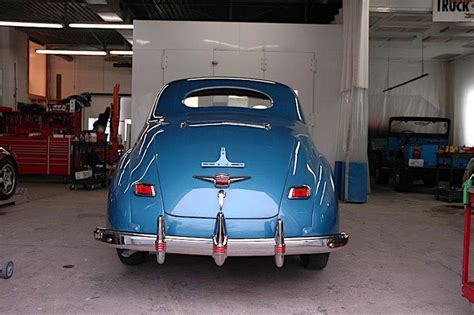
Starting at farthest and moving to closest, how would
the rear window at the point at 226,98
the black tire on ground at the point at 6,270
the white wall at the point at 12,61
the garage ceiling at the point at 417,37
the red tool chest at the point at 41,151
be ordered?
1. the white wall at the point at 12,61
2. the garage ceiling at the point at 417,37
3. the red tool chest at the point at 41,151
4. the rear window at the point at 226,98
5. the black tire on ground at the point at 6,270

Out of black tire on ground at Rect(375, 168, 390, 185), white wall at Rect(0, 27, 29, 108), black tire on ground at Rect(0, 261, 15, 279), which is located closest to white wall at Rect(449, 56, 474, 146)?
black tire on ground at Rect(375, 168, 390, 185)

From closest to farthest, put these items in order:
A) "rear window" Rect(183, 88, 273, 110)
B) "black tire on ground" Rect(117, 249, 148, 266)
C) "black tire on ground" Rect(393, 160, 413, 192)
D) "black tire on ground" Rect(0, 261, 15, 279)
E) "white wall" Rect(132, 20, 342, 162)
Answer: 1. "black tire on ground" Rect(0, 261, 15, 279)
2. "black tire on ground" Rect(117, 249, 148, 266)
3. "rear window" Rect(183, 88, 273, 110)
4. "white wall" Rect(132, 20, 342, 162)
5. "black tire on ground" Rect(393, 160, 413, 192)

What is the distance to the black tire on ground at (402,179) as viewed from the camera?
10742 mm

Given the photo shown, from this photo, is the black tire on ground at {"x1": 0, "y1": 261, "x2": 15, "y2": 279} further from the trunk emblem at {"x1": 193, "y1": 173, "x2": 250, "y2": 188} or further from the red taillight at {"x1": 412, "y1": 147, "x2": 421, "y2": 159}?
the red taillight at {"x1": 412, "y1": 147, "x2": 421, "y2": 159}

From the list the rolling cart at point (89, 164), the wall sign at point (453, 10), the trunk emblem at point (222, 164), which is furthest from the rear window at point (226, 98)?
the wall sign at point (453, 10)

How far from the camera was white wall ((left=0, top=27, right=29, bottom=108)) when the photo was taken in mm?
15516

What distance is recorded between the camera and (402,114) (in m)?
16.2

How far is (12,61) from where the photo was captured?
15.8m

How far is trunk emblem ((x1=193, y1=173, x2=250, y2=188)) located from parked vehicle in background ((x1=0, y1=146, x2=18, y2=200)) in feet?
15.8

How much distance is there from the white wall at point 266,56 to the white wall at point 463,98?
7.97 metres

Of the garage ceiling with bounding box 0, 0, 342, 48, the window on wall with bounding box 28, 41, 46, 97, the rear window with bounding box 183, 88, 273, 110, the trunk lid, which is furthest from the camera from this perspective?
the window on wall with bounding box 28, 41, 46, 97

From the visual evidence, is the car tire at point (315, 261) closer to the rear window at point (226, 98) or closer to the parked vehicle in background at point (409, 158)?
the rear window at point (226, 98)

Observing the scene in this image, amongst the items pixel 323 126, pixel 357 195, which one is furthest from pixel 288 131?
pixel 323 126

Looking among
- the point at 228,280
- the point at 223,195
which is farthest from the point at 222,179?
the point at 228,280
